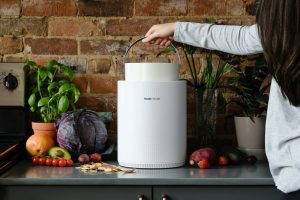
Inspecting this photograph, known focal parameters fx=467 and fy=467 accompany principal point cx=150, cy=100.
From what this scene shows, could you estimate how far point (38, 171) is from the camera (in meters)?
1.41

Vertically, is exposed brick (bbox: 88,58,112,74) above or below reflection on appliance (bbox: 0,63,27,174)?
above

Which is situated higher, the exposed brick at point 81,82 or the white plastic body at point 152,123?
the exposed brick at point 81,82

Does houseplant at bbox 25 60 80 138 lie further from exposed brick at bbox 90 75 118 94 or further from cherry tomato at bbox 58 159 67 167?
cherry tomato at bbox 58 159 67 167

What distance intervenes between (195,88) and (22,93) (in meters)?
0.64

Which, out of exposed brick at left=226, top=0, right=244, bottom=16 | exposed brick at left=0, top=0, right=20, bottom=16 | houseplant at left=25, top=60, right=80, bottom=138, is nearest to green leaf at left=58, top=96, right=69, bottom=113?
houseplant at left=25, top=60, right=80, bottom=138

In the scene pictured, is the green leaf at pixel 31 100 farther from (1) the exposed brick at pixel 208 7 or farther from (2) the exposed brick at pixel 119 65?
(1) the exposed brick at pixel 208 7

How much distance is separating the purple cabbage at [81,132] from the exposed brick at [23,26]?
15.9 inches

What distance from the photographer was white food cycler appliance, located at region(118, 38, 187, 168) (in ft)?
4.68

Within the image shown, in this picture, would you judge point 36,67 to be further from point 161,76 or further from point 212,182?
point 212,182

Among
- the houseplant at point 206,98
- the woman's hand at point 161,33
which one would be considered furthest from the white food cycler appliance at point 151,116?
the houseplant at point 206,98

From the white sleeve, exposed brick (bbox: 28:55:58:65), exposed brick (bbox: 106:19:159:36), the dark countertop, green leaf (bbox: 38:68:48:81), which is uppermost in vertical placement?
exposed brick (bbox: 106:19:159:36)

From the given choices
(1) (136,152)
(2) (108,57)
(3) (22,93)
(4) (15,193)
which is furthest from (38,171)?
(2) (108,57)

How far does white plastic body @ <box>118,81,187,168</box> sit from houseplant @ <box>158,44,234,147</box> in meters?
0.21

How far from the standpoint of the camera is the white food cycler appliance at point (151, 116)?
56.2 inches
